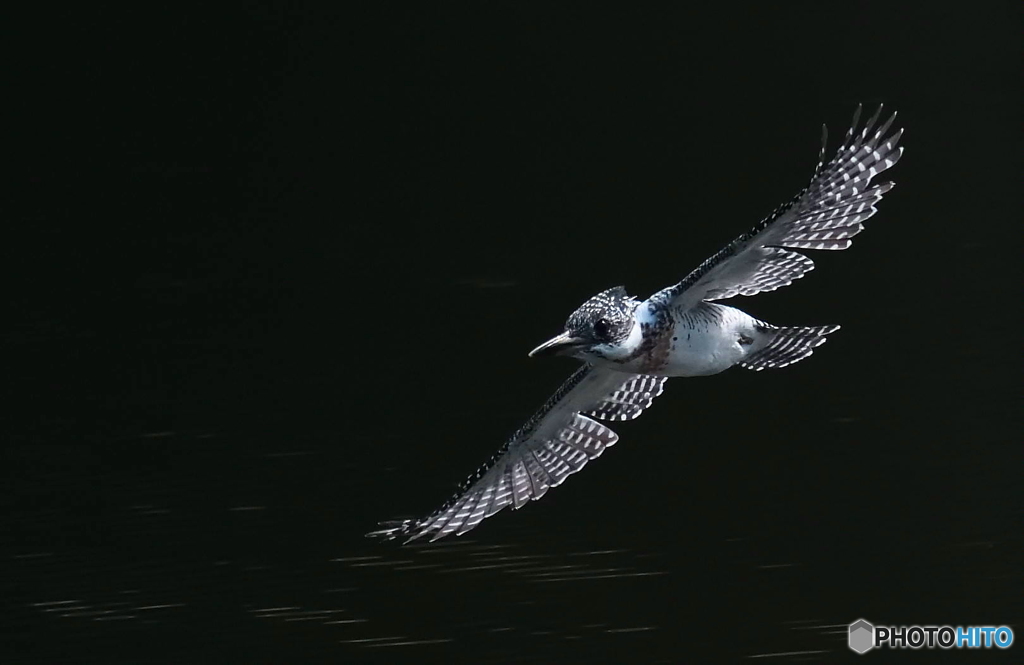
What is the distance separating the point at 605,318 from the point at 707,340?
275mm

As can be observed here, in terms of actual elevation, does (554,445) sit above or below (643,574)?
above

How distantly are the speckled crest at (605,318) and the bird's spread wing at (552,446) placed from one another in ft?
1.57

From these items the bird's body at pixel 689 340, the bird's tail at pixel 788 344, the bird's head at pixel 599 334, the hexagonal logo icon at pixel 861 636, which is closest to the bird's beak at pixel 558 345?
the bird's head at pixel 599 334

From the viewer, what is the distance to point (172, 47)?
493cm

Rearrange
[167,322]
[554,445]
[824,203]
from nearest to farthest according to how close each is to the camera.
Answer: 1. [824,203]
2. [554,445]
3. [167,322]

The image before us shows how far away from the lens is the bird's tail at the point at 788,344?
3400 millimetres

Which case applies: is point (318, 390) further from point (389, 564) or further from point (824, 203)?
point (824, 203)

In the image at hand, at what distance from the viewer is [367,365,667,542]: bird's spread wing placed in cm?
370

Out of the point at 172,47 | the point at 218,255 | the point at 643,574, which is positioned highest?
the point at 172,47

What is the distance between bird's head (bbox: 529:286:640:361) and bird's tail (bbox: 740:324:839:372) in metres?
0.38

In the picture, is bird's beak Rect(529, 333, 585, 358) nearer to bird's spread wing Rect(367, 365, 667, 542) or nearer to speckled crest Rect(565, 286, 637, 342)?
speckled crest Rect(565, 286, 637, 342)

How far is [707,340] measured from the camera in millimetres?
3299

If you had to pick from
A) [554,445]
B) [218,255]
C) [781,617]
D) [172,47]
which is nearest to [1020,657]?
[781,617]

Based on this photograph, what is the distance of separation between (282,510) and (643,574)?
1.01 metres
